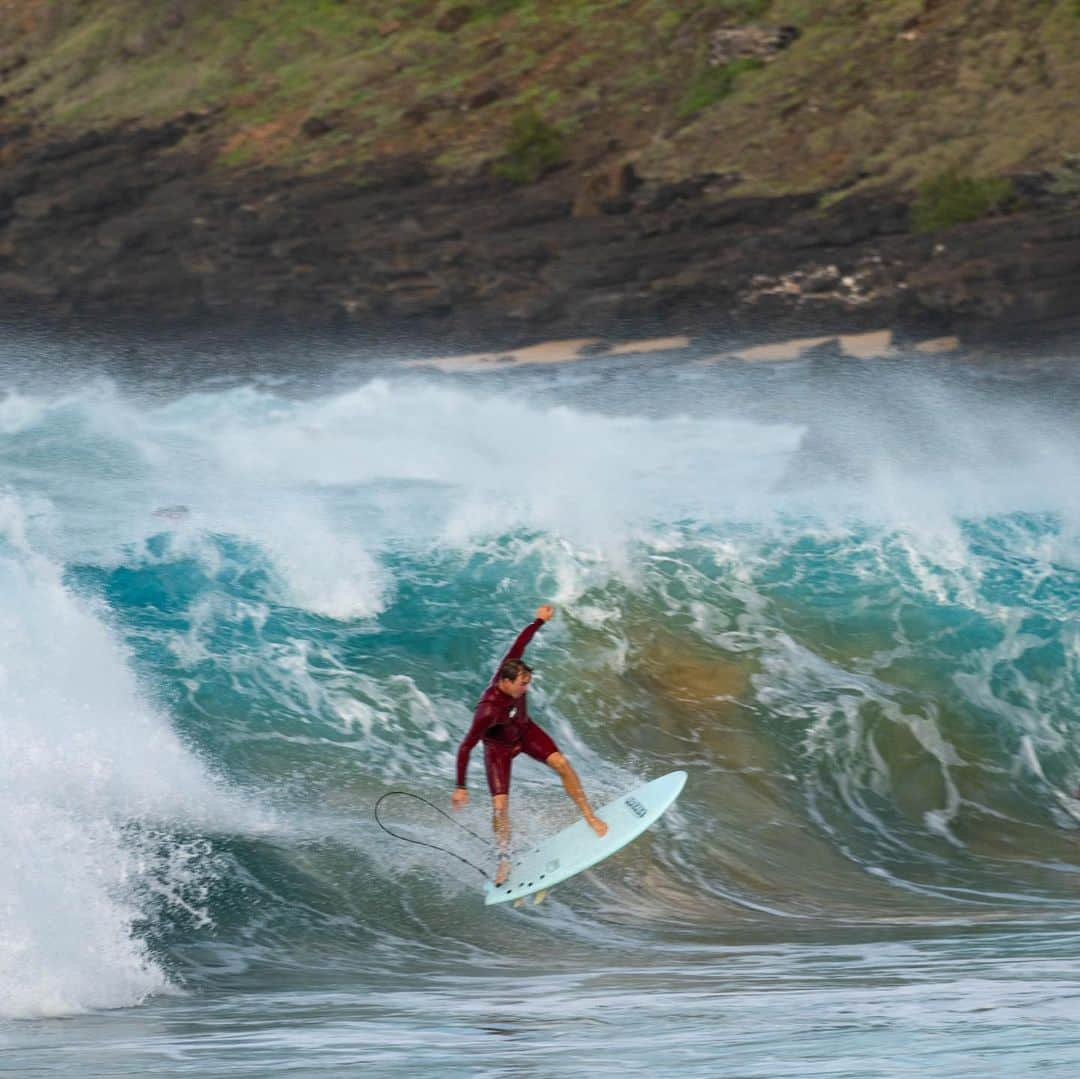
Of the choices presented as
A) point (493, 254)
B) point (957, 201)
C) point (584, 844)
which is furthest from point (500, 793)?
point (493, 254)

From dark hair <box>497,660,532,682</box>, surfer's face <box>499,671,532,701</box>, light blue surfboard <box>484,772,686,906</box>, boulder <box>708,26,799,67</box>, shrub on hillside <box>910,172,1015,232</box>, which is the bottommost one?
light blue surfboard <box>484,772,686,906</box>

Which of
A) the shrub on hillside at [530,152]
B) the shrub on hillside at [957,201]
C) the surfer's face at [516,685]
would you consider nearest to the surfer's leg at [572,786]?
the surfer's face at [516,685]

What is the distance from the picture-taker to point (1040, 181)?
112 feet

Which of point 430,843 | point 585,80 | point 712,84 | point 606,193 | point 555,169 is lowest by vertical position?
point 430,843

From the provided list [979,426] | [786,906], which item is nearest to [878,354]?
[979,426]

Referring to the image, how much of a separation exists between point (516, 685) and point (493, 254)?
2895 cm

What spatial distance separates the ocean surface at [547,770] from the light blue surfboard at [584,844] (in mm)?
412

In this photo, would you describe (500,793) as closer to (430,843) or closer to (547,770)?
(430,843)

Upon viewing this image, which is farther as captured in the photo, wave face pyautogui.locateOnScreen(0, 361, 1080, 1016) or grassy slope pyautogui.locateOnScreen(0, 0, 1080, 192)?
grassy slope pyautogui.locateOnScreen(0, 0, 1080, 192)

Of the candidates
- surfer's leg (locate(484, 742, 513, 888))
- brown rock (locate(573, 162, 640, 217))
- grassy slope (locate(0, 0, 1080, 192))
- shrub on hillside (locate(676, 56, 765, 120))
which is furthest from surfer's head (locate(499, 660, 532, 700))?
shrub on hillside (locate(676, 56, 765, 120))

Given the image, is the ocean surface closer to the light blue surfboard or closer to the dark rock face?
the light blue surfboard

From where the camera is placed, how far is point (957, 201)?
3378cm

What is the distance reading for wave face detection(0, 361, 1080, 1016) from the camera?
9539 millimetres

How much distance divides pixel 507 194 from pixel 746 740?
90.7 feet
